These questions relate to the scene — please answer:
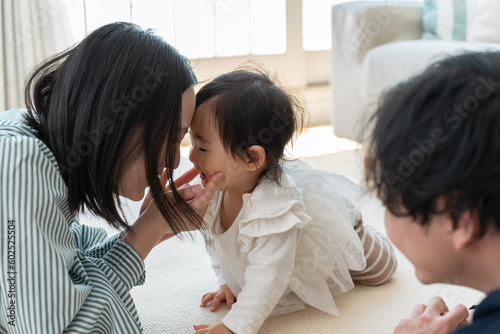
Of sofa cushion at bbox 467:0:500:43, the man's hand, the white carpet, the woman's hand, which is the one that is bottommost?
the white carpet

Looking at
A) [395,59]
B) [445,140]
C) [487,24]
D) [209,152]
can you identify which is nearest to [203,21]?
[395,59]

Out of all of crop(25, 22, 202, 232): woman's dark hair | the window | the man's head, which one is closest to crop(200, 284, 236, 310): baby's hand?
crop(25, 22, 202, 232): woman's dark hair

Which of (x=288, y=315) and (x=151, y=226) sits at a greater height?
(x=151, y=226)

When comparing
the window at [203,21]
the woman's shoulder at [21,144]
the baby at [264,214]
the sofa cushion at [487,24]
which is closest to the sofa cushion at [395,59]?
the sofa cushion at [487,24]

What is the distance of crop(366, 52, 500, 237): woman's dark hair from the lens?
547 millimetres

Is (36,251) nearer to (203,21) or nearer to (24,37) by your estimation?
(24,37)

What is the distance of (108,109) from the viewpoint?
86cm

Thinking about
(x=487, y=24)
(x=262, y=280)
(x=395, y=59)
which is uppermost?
(x=487, y=24)

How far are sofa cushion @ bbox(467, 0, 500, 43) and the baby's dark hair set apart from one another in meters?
1.24

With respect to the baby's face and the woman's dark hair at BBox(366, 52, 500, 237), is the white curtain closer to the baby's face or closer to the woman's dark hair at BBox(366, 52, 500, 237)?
the baby's face

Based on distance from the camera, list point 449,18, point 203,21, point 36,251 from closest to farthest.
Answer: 1. point 36,251
2. point 449,18
3. point 203,21

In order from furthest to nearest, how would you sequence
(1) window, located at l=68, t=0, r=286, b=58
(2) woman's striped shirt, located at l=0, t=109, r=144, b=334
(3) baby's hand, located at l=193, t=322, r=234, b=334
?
1. (1) window, located at l=68, t=0, r=286, b=58
2. (3) baby's hand, located at l=193, t=322, r=234, b=334
3. (2) woman's striped shirt, located at l=0, t=109, r=144, b=334

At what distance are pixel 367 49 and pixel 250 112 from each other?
1318 mm

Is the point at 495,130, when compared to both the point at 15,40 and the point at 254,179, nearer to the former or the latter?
the point at 254,179
